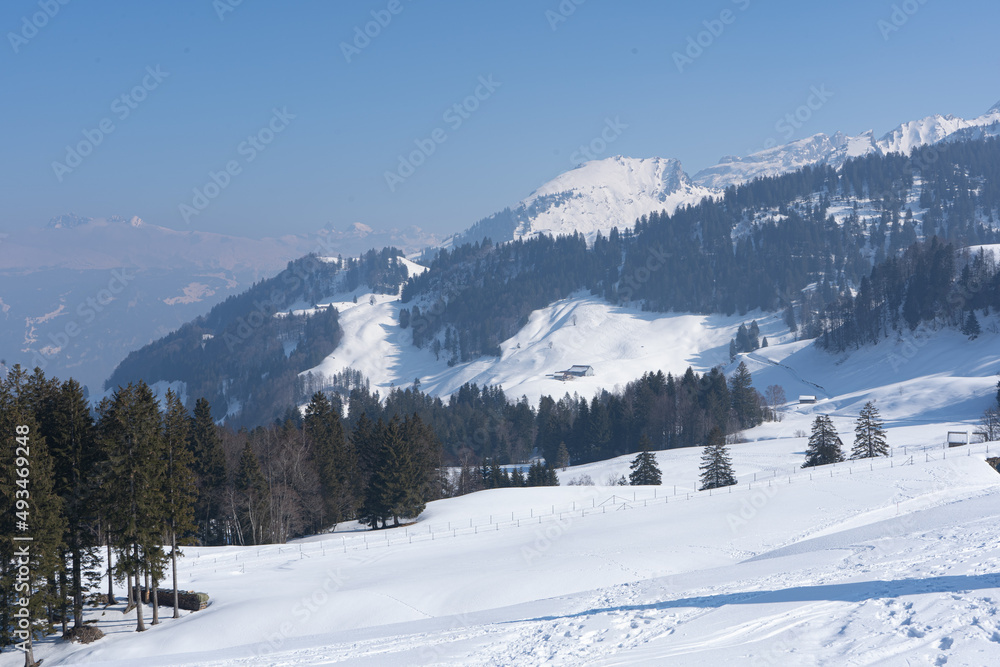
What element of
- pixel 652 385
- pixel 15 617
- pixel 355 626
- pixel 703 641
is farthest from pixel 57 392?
pixel 652 385

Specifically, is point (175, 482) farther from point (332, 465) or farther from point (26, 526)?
point (332, 465)

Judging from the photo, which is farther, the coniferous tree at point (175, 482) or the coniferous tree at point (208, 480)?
the coniferous tree at point (208, 480)

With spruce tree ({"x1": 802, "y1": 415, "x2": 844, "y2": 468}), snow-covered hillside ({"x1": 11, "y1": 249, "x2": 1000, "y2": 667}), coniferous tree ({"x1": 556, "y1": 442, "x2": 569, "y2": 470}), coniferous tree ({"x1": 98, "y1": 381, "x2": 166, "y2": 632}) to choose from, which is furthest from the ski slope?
coniferous tree ({"x1": 556, "y1": 442, "x2": 569, "y2": 470})

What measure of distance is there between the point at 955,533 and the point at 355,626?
74.2 ft

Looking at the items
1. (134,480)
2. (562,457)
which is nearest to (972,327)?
(562,457)

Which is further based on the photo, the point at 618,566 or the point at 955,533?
the point at 618,566

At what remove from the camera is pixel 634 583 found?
23.4 m

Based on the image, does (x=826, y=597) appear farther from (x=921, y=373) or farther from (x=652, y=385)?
(x=921, y=373)

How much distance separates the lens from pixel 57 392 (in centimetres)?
3045

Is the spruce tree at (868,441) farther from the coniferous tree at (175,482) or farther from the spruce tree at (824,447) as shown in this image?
the coniferous tree at (175,482)

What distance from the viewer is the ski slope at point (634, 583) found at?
14.3 metres

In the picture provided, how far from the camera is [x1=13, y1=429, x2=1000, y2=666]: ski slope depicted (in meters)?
14.3

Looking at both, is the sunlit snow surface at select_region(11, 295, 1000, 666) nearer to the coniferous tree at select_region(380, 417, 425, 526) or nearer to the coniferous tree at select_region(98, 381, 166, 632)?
the coniferous tree at select_region(380, 417, 425, 526)

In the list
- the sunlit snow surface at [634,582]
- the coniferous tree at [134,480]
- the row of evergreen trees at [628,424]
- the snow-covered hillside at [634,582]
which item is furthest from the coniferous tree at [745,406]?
the coniferous tree at [134,480]
